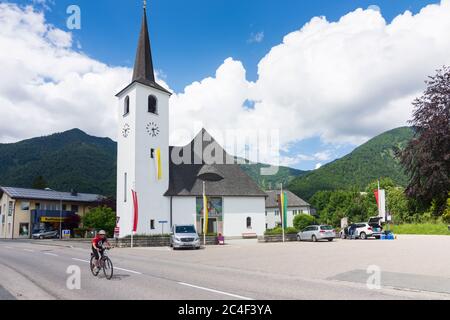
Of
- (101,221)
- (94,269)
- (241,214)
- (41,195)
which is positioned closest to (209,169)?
(241,214)

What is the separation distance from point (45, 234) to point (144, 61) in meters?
33.7

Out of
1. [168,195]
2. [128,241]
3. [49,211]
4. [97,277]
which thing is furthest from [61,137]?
[97,277]

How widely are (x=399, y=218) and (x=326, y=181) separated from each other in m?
→ 74.5

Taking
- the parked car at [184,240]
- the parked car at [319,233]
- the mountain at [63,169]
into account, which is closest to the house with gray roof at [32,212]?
the mountain at [63,169]

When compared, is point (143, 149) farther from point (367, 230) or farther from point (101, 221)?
point (367, 230)

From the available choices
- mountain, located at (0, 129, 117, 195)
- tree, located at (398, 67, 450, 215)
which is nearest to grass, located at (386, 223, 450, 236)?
tree, located at (398, 67, 450, 215)

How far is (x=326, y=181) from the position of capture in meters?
136

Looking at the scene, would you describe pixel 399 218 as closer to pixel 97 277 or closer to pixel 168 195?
pixel 168 195

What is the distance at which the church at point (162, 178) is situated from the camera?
4078cm

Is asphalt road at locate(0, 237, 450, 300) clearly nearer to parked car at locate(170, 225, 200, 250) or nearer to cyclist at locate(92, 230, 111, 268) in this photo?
cyclist at locate(92, 230, 111, 268)

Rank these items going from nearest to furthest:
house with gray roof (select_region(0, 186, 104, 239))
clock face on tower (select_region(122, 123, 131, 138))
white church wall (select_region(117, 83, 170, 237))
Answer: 1. white church wall (select_region(117, 83, 170, 237))
2. clock face on tower (select_region(122, 123, 131, 138))
3. house with gray roof (select_region(0, 186, 104, 239))

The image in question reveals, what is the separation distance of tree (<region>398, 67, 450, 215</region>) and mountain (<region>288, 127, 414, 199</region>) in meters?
80.9

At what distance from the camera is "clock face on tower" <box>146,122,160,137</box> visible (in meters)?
42.1
